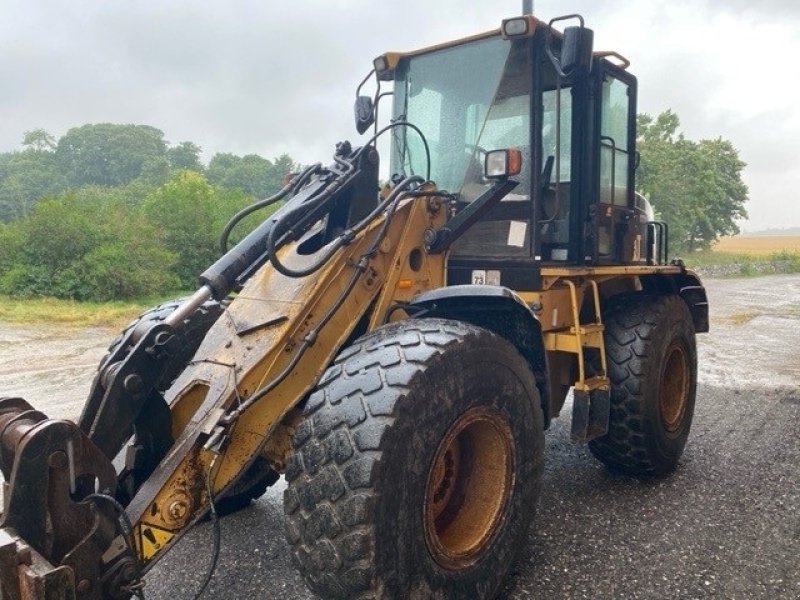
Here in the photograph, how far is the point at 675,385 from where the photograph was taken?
5078mm

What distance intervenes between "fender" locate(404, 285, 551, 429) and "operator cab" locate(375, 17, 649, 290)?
20.6 inches

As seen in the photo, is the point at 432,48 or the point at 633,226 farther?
the point at 633,226

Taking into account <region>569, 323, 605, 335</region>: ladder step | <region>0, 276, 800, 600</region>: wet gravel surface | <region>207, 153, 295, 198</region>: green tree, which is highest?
<region>207, 153, 295, 198</region>: green tree

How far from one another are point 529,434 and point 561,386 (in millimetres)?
1380

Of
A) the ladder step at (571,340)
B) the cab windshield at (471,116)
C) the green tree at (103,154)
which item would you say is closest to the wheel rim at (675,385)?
the ladder step at (571,340)

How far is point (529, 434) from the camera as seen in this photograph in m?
3.02

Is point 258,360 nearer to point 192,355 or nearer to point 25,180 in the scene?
point 192,355

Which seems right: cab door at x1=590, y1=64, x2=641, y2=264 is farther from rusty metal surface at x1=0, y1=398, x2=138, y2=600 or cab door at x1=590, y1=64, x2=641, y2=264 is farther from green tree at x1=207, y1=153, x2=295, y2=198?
green tree at x1=207, y1=153, x2=295, y2=198

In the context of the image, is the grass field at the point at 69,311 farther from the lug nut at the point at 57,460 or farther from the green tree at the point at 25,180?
the green tree at the point at 25,180

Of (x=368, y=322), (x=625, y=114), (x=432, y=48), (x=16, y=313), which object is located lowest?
(x=16, y=313)

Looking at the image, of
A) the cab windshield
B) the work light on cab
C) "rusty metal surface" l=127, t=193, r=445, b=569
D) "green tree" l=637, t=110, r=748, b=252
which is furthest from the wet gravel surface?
"green tree" l=637, t=110, r=748, b=252

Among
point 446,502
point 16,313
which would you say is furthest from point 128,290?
point 446,502

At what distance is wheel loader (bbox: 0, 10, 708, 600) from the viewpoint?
88.5 inches

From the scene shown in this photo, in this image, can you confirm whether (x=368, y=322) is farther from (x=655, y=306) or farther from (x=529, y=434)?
(x=655, y=306)
